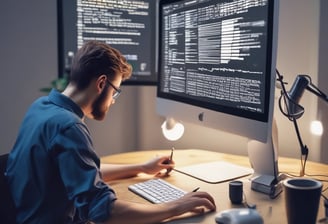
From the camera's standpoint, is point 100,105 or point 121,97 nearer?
point 100,105

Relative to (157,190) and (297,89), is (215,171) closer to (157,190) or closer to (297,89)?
(157,190)

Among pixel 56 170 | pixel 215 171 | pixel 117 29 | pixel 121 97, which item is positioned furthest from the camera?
pixel 121 97

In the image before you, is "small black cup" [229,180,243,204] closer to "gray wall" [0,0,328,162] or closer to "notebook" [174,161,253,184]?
"notebook" [174,161,253,184]

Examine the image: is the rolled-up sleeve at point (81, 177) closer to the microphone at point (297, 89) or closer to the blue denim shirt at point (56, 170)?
the blue denim shirt at point (56, 170)

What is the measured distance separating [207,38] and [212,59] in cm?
9

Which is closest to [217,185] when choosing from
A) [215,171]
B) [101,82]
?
[215,171]

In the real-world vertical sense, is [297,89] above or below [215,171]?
above


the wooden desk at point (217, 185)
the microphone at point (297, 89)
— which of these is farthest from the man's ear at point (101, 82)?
the microphone at point (297, 89)

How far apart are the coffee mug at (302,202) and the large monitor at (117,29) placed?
112cm

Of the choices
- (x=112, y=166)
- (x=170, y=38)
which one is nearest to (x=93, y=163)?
(x=112, y=166)

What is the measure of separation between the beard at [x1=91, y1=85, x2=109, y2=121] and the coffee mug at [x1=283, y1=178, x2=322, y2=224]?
0.58 metres

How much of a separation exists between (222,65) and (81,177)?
2.06 ft

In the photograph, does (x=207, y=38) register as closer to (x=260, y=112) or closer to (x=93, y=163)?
(x=260, y=112)

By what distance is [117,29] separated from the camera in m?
2.04
